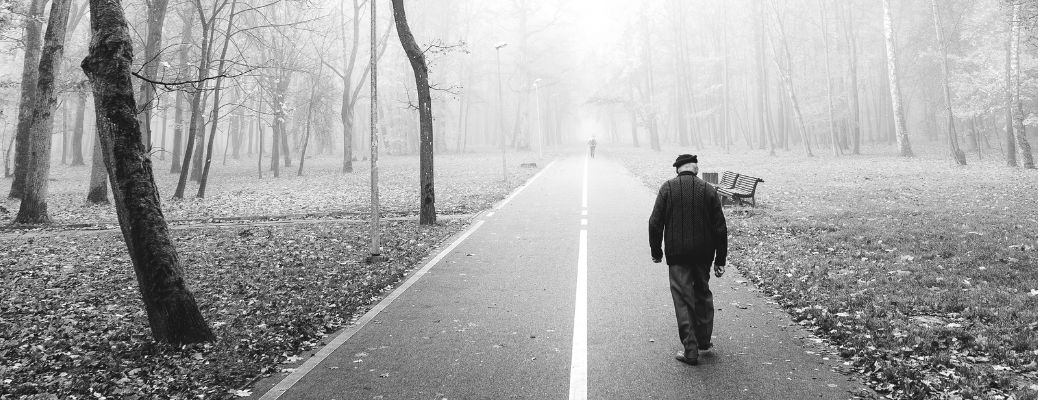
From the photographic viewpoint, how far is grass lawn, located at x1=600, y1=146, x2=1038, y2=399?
470 cm

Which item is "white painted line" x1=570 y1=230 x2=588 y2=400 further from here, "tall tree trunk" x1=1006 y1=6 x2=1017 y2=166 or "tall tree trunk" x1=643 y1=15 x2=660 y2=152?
"tall tree trunk" x1=643 y1=15 x2=660 y2=152

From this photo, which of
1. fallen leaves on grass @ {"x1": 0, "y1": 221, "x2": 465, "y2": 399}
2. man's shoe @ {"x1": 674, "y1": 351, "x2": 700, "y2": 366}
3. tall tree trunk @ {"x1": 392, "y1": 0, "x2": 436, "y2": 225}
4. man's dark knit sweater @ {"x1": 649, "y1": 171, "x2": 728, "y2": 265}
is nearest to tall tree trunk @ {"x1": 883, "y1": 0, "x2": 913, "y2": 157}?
tall tree trunk @ {"x1": 392, "y1": 0, "x2": 436, "y2": 225}

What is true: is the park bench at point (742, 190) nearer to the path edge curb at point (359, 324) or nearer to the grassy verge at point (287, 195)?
the path edge curb at point (359, 324)

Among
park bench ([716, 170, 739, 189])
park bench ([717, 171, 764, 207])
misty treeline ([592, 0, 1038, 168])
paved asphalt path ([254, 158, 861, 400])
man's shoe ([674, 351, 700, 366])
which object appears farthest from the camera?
misty treeline ([592, 0, 1038, 168])

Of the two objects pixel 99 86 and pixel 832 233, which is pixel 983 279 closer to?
pixel 832 233

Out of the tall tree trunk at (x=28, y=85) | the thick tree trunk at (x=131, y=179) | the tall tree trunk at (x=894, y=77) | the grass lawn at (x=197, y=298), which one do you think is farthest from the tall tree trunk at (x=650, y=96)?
the thick tree trunk at (x=131, y=179)

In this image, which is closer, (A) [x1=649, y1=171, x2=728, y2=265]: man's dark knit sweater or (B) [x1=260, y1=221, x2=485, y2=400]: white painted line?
(B) [x1=260, y1=221, x2=485, y2=400]: white painted line

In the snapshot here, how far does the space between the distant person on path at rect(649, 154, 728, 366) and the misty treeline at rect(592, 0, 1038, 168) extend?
75.1 ft

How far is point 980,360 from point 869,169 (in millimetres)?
22998

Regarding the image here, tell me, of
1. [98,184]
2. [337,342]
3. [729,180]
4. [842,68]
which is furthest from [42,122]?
[842,68]

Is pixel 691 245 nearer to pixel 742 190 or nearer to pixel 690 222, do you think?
pixel 690 222

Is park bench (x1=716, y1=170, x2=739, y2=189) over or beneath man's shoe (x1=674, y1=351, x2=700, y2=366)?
over

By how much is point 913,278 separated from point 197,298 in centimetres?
884

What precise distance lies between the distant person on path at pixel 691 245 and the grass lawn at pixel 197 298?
3493mm
